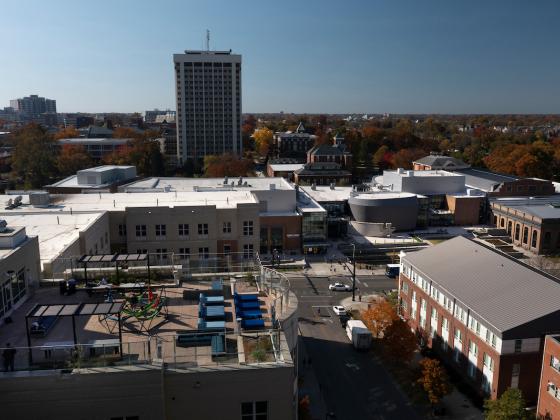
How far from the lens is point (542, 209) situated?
193ft

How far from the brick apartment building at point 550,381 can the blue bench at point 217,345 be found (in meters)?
18.3

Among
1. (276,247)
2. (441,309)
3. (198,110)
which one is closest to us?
(441,309)

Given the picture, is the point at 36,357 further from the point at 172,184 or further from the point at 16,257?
the point at 172,184

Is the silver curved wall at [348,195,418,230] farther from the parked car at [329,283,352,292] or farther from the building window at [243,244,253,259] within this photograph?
the building window at [243,244,253,259]

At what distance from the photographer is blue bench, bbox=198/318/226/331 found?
12.7 metres

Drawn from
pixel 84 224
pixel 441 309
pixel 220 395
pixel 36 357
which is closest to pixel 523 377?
pixel 441 309

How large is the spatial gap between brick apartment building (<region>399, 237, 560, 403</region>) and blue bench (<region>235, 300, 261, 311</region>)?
15527mm

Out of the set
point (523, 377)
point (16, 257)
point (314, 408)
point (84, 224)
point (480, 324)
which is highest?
point (16, 257)

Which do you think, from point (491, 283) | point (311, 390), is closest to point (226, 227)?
point (311, 390)

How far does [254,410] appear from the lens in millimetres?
10820

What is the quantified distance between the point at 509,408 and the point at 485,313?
5.28 m

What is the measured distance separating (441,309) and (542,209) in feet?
118

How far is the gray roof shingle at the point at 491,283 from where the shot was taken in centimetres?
2530

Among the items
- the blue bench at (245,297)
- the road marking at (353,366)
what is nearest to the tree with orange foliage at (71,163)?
the road marking at (353,366)
